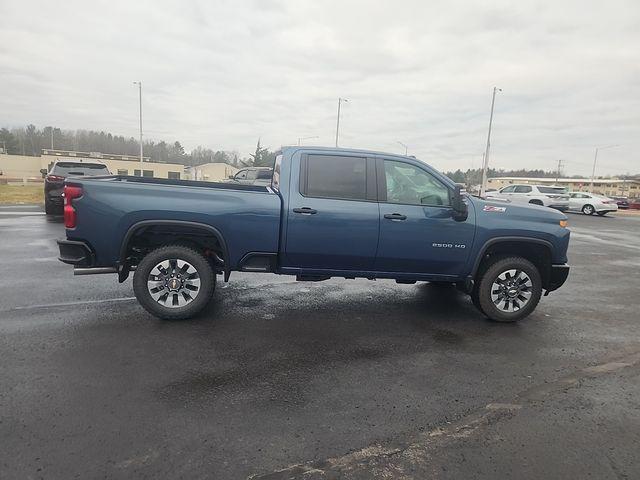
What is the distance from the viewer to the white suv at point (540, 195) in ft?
88.8

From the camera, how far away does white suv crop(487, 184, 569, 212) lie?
2706 centimetres

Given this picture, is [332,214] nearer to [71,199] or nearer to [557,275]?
[71,199]

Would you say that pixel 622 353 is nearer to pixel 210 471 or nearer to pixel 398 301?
pixel 398 301

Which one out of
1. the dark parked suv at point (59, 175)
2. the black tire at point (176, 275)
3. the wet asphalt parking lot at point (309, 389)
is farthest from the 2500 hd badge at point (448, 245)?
the dark parked suv at point (59, 175)

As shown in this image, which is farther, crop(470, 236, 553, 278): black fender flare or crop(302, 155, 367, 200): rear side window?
crop(470, 236, 553, 278): black fender flare

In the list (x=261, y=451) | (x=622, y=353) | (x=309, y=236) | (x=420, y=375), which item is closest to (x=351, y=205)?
(x=309, y=236)

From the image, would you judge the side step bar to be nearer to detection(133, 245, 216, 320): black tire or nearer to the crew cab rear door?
detection(133, 245, 216, 320): black tire

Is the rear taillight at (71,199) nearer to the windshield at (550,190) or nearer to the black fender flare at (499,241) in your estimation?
the black fender flare at (499,241)

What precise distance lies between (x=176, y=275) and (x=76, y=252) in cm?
107

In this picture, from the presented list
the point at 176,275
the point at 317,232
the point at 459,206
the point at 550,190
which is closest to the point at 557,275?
the point at 459,206

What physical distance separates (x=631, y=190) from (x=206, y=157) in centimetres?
11427

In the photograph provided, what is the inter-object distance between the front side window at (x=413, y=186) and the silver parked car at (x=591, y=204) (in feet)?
91.3

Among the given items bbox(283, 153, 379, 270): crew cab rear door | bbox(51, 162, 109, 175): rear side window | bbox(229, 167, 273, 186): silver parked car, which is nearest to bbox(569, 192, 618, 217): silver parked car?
bbox(229, 167, 273, 186): silver parked car

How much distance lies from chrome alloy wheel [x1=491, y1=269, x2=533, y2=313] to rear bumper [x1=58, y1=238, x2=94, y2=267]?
15.7ft
